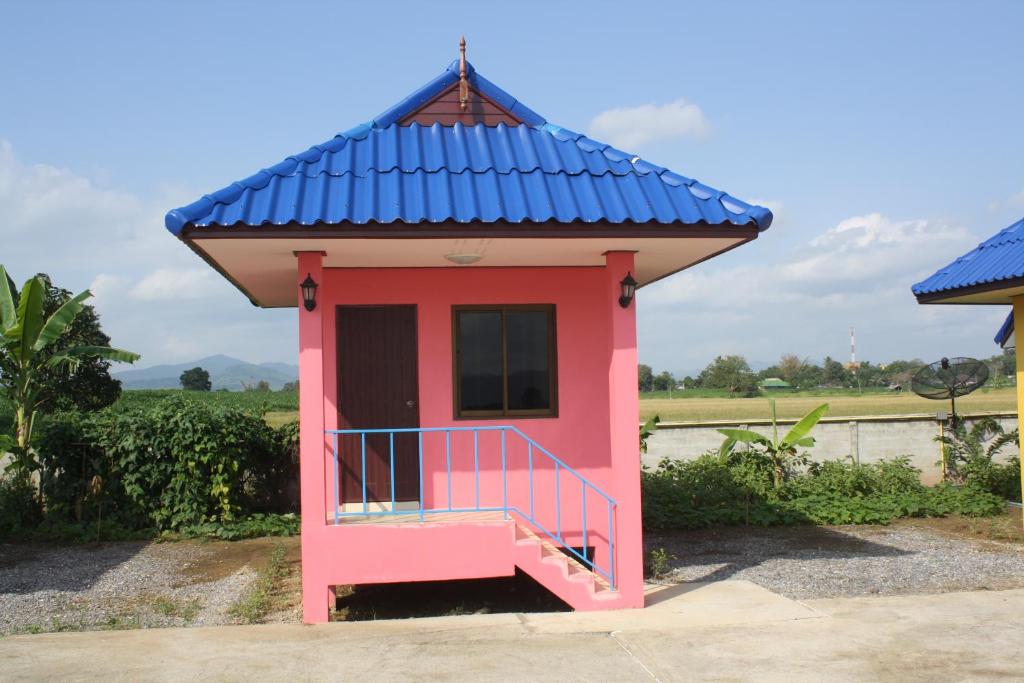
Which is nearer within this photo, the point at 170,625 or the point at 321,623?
the point at 321,623

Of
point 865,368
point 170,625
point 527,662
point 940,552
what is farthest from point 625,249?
point 865,368

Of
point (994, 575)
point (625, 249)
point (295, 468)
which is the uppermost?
point (625, 249)

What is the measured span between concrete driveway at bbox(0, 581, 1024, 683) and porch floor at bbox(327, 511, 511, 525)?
98 cm

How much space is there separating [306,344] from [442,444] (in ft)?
7.70

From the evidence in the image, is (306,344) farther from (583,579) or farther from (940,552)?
(940,552)

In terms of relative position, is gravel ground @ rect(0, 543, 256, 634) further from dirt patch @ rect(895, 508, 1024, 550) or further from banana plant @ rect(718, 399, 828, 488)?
dirt patch @ rect(895, 508, 1024, 550)

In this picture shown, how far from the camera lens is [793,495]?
47.2 ft

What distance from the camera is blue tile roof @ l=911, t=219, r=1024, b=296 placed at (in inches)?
425

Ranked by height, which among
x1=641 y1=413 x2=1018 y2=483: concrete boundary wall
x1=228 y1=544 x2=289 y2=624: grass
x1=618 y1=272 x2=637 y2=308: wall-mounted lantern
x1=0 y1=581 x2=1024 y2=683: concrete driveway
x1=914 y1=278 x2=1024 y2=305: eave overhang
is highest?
x1=914 y1=278 x2=1024 y2=305: eave overhang

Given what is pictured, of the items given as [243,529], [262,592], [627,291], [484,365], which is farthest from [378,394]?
[243,529]

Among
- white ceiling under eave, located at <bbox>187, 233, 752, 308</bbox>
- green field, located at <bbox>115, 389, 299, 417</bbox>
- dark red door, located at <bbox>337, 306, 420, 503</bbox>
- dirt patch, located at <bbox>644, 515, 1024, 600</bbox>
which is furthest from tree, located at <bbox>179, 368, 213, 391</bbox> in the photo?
white ceiling under eave, located at <bbox>187, 233, 752, 308</bbox>

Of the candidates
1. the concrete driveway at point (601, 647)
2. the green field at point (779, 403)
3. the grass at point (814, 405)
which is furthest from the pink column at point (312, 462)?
the green field at point (779, 403)

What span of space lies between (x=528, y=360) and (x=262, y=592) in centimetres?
360

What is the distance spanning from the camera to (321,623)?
7574 millimetres
